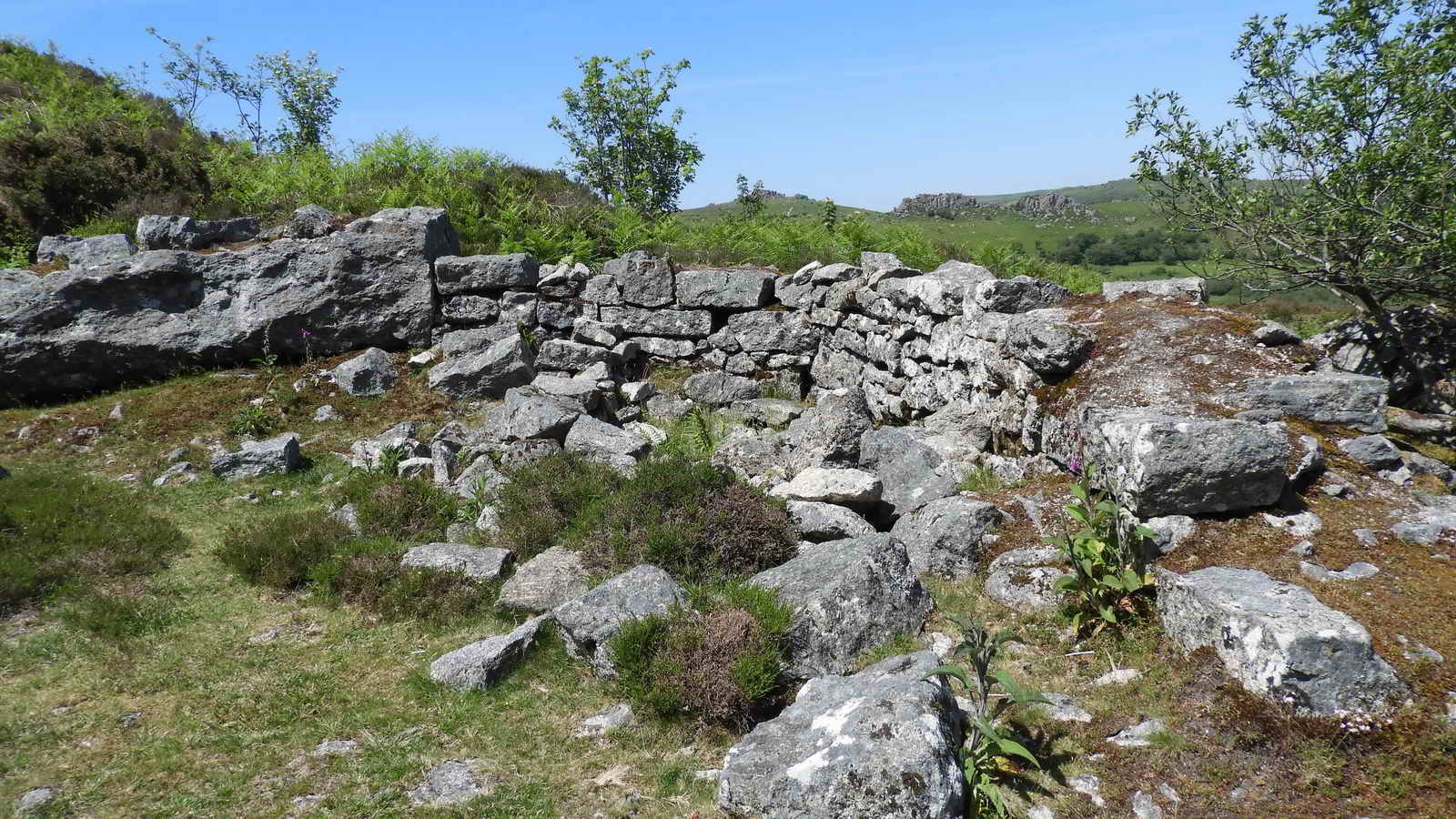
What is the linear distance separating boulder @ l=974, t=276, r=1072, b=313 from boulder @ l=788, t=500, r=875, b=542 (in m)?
3.71

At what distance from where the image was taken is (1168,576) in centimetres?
559

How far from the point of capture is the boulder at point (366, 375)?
13531 mm

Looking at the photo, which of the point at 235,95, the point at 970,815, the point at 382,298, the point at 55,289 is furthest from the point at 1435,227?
the point at 235,95

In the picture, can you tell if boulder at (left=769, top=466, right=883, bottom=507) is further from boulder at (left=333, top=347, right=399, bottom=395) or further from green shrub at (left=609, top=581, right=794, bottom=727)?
boulder at (left=333, top=347, right=399, bottom=395)

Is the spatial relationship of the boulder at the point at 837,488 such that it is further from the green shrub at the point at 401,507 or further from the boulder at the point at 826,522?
the green shrub at the point at 401,507

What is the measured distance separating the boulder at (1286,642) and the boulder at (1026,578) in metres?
1.15

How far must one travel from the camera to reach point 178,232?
1411 centimetres

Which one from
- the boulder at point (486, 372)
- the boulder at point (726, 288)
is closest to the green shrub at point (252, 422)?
the boulder at point (486, 372)

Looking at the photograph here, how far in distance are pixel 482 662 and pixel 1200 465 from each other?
19.6 ft

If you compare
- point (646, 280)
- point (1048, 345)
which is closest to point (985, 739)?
point (1048, 345)

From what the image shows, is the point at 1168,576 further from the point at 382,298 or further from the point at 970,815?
the point at 382,298

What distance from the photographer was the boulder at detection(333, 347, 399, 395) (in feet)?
44.4

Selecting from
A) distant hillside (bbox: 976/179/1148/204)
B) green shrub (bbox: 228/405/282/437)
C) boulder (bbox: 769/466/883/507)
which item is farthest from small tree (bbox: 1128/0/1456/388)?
distant hillside (bbox: 976/179/1148/204)

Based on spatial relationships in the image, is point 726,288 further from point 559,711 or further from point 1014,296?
point 559,711
